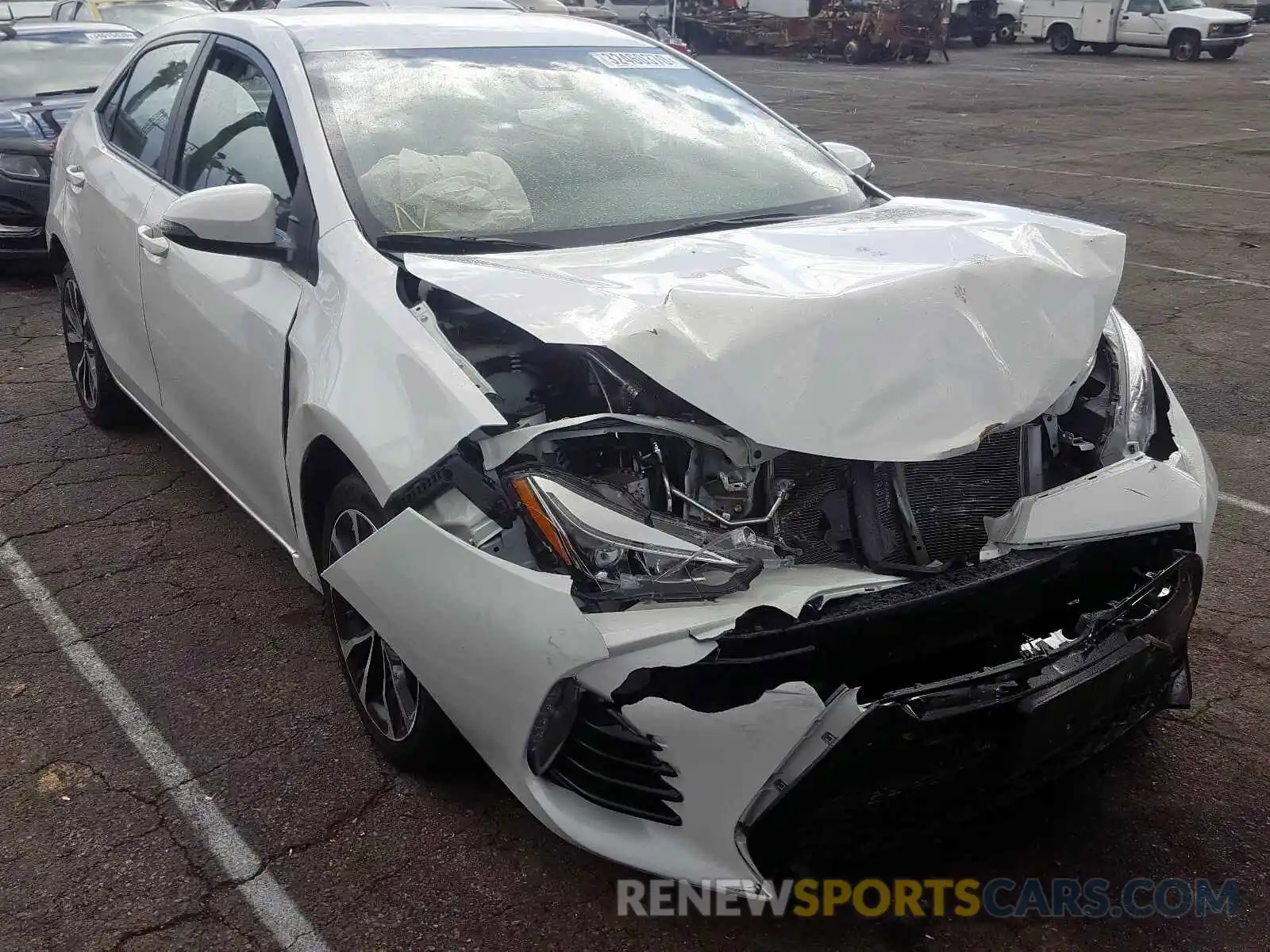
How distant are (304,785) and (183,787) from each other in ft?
0.97

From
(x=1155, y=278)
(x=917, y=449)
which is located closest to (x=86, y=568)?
(x=917, y=449)

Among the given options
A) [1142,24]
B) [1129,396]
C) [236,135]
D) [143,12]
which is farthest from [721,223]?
[1142,24]

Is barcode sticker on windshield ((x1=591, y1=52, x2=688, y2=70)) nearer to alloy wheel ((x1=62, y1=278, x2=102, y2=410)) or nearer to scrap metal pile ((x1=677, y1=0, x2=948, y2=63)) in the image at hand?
alloy wheel ((x1=62, y1=278, x2=102, y2=410))

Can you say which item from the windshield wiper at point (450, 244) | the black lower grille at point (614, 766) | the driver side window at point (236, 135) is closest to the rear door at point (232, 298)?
the driver side window at point (236, 135)

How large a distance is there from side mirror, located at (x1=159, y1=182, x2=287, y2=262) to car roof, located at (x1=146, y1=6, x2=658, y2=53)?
2.27 ft

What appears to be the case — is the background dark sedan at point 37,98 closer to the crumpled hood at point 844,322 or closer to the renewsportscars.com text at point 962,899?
the crumpled hood at point 844,322

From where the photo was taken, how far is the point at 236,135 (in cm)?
362

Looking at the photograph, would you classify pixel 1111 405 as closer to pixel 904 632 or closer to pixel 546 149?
pixel 904 632

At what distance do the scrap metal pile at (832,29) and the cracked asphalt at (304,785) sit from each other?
78.9 ft

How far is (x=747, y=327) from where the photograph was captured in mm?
2473

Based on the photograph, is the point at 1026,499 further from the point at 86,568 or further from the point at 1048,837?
the point at 86,568

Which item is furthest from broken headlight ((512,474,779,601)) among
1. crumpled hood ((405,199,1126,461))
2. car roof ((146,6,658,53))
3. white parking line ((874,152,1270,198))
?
white parking line ((874,152,1270,198))

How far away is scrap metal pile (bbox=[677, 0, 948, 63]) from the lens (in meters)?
27.4

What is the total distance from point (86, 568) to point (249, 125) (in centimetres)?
161
